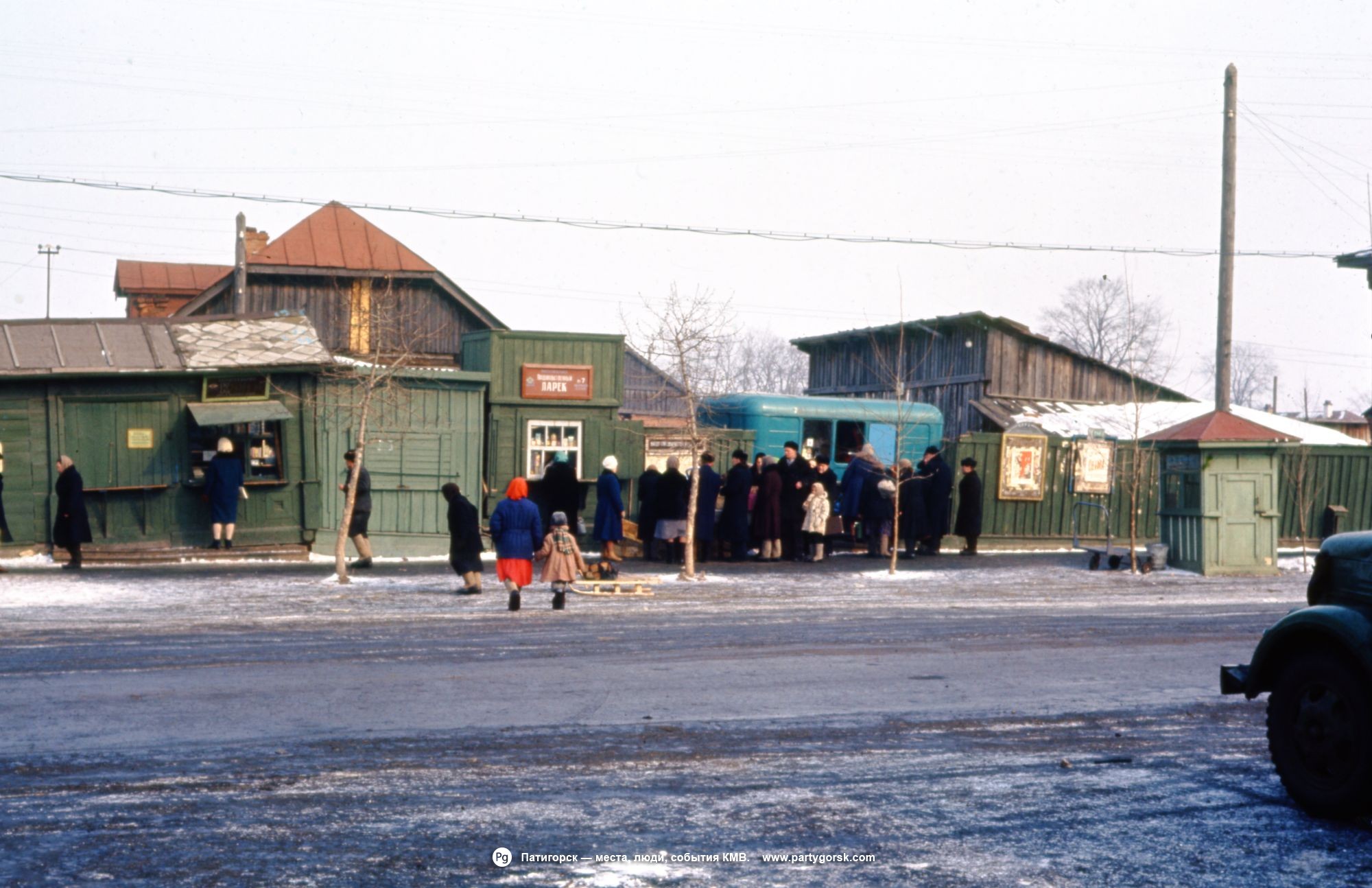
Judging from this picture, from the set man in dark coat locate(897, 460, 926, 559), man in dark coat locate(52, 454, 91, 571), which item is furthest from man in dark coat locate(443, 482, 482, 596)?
man in dark coat locate(897, 460, 926, 559)

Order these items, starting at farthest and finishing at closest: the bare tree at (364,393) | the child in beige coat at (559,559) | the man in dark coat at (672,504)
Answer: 1. the man in dark coat at (672,504)
2. the bare tree at (364,393)
3. the child in beige coat at (559,559)

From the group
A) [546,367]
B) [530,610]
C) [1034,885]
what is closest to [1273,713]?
[1034,885]

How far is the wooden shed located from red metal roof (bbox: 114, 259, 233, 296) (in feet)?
91.8

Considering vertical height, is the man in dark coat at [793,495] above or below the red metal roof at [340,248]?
below

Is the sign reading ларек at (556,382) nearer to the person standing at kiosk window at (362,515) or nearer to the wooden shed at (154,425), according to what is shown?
the wooden shed at (154,425)

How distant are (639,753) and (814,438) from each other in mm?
20374

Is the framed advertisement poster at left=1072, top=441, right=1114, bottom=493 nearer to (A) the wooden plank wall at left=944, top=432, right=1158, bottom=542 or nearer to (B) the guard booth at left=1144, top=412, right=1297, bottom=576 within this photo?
(A) the wooden plank wall at left=944, top=432, right=1158, bottom=542

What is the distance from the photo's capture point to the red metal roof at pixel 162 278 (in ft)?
160

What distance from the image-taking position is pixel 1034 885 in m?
5.35

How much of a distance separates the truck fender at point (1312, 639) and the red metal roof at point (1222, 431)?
50.2 feet

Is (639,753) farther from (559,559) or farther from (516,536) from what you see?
(516,536)

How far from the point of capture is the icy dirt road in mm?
5672

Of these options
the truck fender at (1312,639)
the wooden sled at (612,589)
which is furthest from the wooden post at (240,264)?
the truck fender at (1312,639)

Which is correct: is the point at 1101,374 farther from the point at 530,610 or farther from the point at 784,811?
the point at 784,811
